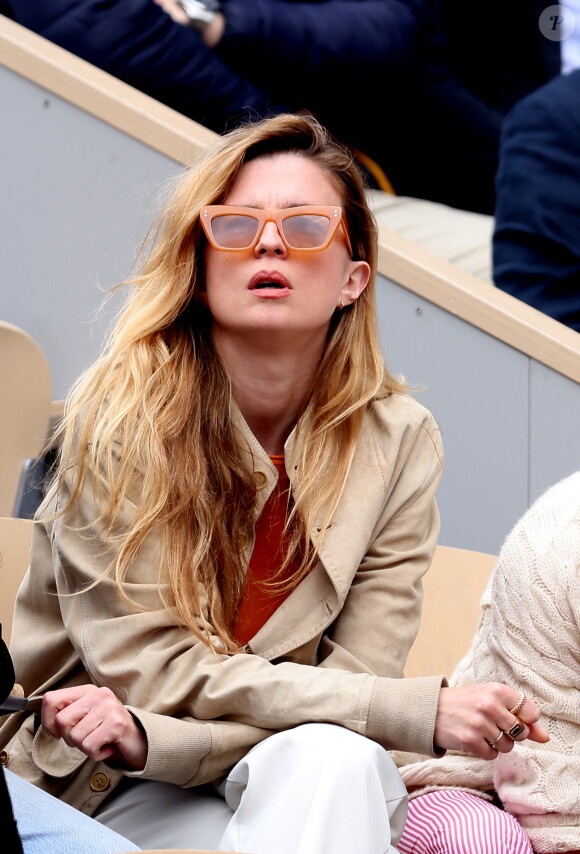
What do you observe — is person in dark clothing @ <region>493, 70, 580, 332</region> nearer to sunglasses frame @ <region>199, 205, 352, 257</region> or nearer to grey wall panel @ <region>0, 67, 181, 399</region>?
grey wall panel @ <region>0, 67, 181, 399</region>

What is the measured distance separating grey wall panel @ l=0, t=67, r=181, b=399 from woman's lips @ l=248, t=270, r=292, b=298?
3.43 ft

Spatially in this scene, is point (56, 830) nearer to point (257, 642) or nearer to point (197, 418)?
point (257, 642)

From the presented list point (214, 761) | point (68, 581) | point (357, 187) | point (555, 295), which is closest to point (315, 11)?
point (555, 295)

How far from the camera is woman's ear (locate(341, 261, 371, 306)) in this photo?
224 cm

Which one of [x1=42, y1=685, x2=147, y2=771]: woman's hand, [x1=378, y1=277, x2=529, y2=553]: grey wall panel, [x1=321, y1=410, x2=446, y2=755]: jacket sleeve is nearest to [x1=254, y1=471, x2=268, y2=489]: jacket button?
[x1=321, y1=410, x2=446, y2=755]: jacket sleeve

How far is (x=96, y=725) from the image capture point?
65.4 inches

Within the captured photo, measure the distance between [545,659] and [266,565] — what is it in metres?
0.45

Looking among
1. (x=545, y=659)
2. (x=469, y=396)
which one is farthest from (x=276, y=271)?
(x=469, y=396)

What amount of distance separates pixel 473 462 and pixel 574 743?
156cm

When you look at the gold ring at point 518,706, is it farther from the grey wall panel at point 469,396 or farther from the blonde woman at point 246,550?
the grey wall panel at point 469,396

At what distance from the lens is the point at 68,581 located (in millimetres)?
1936

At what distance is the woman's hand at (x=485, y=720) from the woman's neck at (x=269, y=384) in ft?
1.89

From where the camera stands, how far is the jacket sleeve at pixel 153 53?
328 centimetres

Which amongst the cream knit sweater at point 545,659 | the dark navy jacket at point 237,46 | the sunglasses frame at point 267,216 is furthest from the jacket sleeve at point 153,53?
the cream knit sweater at point 545,659
